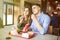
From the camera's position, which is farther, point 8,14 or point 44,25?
point 8,14

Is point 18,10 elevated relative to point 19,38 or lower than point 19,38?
elevated

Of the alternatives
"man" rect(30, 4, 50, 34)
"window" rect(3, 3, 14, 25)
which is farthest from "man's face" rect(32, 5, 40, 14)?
"window" rect(3, 3, 14, 25)

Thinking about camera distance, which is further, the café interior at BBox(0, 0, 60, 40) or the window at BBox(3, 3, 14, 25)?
the window at BBox(3, 3, 14, 25)

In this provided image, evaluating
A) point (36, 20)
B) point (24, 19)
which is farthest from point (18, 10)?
point (36, 20)

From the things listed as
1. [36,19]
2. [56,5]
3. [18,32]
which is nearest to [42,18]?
[36,19]

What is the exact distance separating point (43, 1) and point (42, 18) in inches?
6.4

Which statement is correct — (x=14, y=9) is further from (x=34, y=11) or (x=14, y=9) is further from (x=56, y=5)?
(x=56, y=5)

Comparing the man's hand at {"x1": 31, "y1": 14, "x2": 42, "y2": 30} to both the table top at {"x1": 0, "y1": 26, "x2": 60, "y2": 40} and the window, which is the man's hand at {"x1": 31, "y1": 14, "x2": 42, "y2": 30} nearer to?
the table top at {"x1": 0, "y1": 26, "x2": 60, "y2": 40}

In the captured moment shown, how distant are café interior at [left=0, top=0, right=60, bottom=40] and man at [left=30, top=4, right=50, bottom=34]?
0.04 m

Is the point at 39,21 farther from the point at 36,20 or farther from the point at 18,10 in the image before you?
the point at 18,10

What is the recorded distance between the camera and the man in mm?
1216

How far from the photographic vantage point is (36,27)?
1.26 meters

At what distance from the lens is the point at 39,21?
4.09 ft

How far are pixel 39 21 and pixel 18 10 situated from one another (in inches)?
9.7
